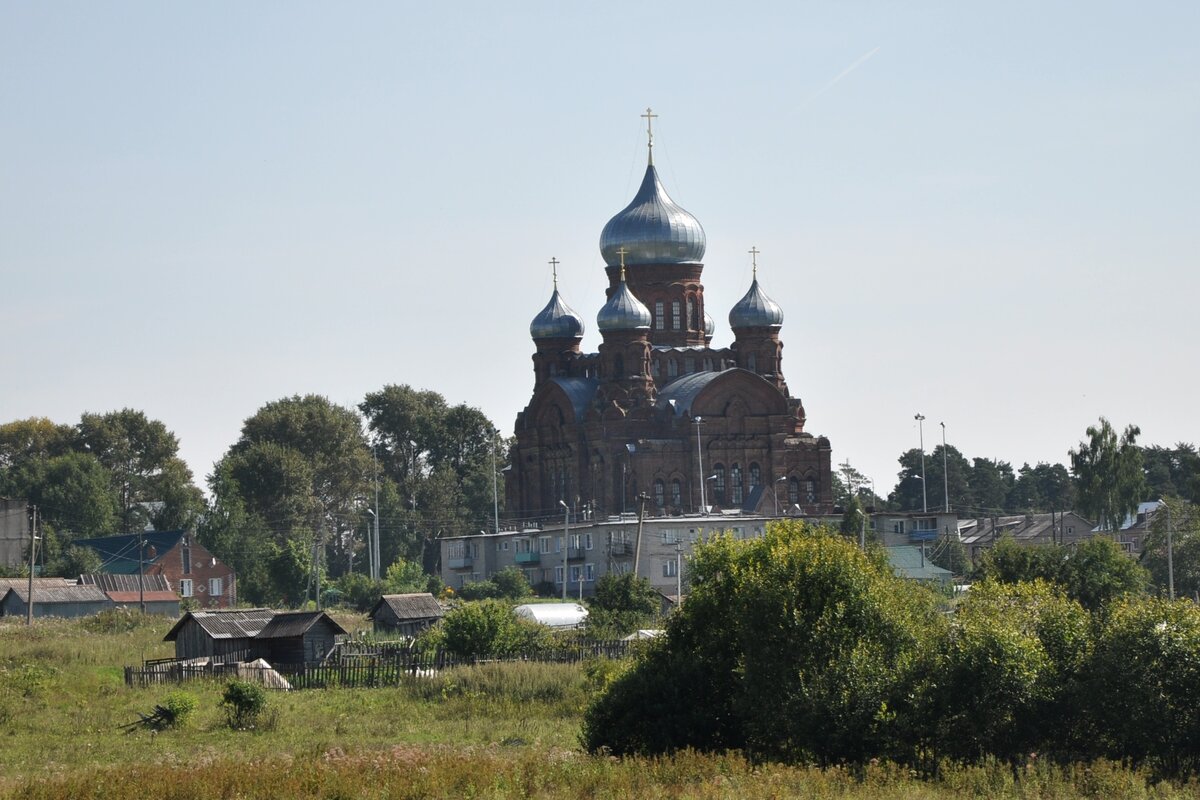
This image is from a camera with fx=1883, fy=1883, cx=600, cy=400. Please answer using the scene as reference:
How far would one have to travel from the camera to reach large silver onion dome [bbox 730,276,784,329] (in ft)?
265

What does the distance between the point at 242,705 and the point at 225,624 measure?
1555 centimetres

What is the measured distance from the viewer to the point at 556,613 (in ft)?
190

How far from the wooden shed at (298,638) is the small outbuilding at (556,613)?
7.84 m

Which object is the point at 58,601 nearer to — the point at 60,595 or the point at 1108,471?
the point at 60,595

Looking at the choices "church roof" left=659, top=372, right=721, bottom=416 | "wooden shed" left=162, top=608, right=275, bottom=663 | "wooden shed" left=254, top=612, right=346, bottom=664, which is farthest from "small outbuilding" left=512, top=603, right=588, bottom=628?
"church roof" left=659, top=372, right=721, bottom=416

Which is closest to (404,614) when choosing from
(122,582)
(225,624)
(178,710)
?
(225,624)

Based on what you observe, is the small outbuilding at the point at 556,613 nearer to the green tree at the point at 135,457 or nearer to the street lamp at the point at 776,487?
the street lamp at the point at 776,487

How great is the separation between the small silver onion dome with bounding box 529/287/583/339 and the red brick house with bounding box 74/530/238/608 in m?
17.1

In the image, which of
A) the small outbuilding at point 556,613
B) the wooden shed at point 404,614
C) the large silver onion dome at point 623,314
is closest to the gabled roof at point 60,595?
the wooden shed at point 404,614

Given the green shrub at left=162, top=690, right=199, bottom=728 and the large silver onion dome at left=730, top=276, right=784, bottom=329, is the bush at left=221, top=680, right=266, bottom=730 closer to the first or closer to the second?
the green shrub at left=162, top=690, right=199, bottom=728

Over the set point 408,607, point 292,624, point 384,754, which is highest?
point 408,607

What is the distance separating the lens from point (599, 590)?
54906mm

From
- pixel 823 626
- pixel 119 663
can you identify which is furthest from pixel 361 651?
pixel 823 626

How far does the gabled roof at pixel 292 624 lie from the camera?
4834 centimetres
